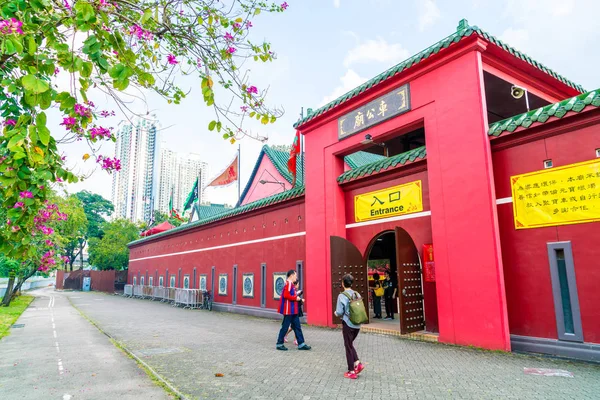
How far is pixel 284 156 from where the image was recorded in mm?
23562


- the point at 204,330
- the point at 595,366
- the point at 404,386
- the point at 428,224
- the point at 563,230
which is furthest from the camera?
the point at 204,330

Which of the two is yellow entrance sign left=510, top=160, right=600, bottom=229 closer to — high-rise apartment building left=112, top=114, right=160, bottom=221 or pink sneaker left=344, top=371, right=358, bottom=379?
pink sneaker left=344, top=371, right=358, bottom=379

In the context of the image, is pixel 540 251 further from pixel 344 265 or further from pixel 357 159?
pixel 357 159

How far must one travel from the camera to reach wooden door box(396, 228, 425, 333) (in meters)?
9.06

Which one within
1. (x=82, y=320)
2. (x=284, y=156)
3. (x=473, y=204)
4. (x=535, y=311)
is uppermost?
(x=284, y=156)

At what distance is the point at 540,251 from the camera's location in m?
7.49

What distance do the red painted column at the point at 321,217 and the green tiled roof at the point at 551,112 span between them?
5102 mm

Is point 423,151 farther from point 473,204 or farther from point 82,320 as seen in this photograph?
point 82,320

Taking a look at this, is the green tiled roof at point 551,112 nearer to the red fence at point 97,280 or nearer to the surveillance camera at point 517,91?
the surveillance camera at point 517,91

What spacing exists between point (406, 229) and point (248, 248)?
8.73 meters

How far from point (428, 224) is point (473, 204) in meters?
1.53

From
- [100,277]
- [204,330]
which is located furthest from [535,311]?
[100,277]

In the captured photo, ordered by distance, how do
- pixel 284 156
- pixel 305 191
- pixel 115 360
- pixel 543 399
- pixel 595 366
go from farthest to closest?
1. pixel 284 156
2. pixel 305 191
3. pixel 115 360
4. pixel 595 366
5. pixel 543 399

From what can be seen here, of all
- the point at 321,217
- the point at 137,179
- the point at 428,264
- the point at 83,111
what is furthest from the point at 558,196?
the point at 137,179
